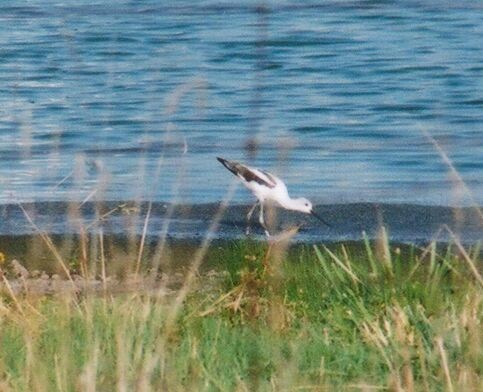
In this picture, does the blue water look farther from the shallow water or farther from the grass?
the grass

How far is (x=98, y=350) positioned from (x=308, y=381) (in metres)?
0.55

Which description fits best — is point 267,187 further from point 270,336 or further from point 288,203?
point 270,336

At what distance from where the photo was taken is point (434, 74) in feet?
47.0

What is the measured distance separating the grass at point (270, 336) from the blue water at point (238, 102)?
743 millimetres

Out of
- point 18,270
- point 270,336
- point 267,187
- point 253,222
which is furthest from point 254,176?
point 270,336

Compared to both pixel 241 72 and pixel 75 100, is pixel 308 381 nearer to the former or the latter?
pixel 75 100

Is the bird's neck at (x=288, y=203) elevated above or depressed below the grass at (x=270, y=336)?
below

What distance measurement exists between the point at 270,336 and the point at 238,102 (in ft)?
25.8

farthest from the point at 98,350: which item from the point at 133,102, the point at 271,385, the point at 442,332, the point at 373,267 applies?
the point at 133,102

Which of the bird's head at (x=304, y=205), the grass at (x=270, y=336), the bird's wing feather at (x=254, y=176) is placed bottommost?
the bird's head at (x=304, y=205)

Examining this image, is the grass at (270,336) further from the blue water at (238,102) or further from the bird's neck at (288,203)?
the bird's neck at (288,203)

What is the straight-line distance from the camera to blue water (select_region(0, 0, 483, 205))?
934 cm

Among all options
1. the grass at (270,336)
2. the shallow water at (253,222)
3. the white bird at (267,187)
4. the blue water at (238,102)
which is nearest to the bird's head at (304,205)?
the white bird at (267,187)

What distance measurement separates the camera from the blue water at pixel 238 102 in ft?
30.6
